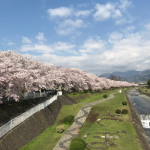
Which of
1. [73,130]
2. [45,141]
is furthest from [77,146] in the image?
[73,130]

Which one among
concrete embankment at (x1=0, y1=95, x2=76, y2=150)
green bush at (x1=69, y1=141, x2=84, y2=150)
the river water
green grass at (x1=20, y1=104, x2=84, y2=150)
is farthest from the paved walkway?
the river water

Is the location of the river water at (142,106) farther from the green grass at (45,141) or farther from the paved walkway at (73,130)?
the green grass at (45,141)

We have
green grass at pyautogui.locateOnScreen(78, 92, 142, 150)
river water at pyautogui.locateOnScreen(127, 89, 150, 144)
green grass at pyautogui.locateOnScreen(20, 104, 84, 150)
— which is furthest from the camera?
river water at pyautogui.locateOnScreen(127, 89, 150, 144)

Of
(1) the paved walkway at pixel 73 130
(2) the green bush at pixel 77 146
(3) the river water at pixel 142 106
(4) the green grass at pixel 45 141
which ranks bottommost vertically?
(3) the river water at pixel 142 106

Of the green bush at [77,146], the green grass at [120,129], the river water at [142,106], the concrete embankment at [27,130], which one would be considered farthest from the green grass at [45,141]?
the river water at [142,106]

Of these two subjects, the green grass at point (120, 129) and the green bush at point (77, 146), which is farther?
the green grass at point (120, 129)

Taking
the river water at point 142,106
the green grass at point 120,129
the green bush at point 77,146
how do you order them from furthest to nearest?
the river water at point 142,106, the green grass at point 120,129, the green bush at point 77,146

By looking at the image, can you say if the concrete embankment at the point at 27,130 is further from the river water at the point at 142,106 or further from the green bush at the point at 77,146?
the river water at the point at 142,106

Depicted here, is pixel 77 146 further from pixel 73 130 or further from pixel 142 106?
pixel 142 106

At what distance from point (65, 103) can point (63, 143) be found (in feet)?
64.2

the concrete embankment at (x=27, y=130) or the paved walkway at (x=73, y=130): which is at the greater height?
the concrete embankment at (x=27, y=130)

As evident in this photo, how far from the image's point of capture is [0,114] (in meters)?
19.0

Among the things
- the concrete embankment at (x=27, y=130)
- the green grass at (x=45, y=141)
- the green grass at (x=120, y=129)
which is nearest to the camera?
the concrete embankment at (x=27, y=130)

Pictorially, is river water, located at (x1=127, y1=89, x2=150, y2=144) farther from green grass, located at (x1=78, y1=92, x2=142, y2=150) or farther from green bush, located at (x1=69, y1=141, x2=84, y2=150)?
green bush, located at (x1=69, y1=141, x2=84, y2=150)
